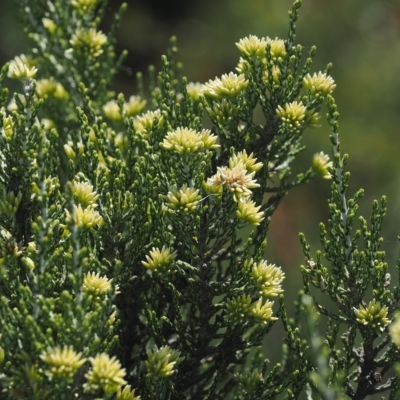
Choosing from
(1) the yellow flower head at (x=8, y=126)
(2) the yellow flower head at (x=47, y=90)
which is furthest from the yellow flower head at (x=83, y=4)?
(1) the yellow flower head at (x=8, y=126)

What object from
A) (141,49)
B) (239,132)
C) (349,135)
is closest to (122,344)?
(239,132)

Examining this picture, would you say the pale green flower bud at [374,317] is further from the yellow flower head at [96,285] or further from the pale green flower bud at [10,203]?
the pale green flower bud at [10,203]

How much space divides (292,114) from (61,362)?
2.64ft

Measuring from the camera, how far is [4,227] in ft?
4.77

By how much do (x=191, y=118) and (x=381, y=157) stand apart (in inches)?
A: 156

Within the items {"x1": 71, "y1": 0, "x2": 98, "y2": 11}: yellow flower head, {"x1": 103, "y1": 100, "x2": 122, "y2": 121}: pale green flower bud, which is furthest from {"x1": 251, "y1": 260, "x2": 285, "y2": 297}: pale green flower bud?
{"x1": 71, "y1": 0, "x2": 98, "y2": 11}: yellow flower head

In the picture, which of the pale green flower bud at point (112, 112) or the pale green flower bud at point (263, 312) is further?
the pale green flower bud at point (112, 112)

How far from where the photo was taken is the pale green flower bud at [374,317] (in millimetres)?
1396

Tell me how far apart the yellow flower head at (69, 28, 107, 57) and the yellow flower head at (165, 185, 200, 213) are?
0.90 m

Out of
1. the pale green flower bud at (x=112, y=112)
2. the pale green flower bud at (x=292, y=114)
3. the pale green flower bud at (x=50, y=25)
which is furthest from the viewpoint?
the pale green flower bud at (x=50, y=25)

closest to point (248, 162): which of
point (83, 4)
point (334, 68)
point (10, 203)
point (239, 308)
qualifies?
point (239, 308)

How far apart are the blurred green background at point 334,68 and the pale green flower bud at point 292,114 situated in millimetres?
3181

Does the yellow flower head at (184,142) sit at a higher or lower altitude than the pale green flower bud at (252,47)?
lower

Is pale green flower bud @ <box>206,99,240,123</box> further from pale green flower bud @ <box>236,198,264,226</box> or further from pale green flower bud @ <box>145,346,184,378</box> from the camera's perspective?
pale green flower bud @ <box>145,346,184,378</box>
